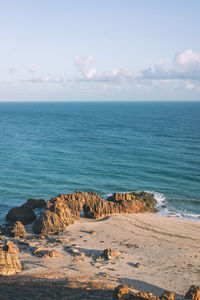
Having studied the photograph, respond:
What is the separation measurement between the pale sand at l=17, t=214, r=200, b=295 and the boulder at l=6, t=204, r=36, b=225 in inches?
206

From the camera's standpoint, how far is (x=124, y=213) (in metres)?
33.2

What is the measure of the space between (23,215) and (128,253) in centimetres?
1324

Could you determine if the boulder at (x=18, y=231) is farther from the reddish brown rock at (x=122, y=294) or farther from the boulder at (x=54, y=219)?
the reddish brown rock at (x=122, y=294)

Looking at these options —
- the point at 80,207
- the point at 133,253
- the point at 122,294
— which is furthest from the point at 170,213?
the point at 122,294

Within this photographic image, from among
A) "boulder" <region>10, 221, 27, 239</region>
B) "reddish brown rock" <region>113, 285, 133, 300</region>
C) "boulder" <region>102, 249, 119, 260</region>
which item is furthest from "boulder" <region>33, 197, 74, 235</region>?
"reddish brown rock" <region>113, 285, 133, 300</region>

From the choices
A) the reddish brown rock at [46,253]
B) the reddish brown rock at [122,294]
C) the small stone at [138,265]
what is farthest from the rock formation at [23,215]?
the reddish brown rock at [122,294]

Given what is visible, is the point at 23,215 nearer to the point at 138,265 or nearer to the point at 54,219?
the point at 54,219

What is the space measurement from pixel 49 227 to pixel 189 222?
15.4 m

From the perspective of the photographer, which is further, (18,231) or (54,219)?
(54,219)

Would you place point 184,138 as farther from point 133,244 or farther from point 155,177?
point 133,244

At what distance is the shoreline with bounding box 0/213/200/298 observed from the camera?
62.9 feet

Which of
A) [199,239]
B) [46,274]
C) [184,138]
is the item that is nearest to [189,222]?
[199,239]

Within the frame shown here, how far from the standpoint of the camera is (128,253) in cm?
2342

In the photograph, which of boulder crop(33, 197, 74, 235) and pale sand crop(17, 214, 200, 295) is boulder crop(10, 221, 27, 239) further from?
pale sand crop(17, 214, 200, 295)
